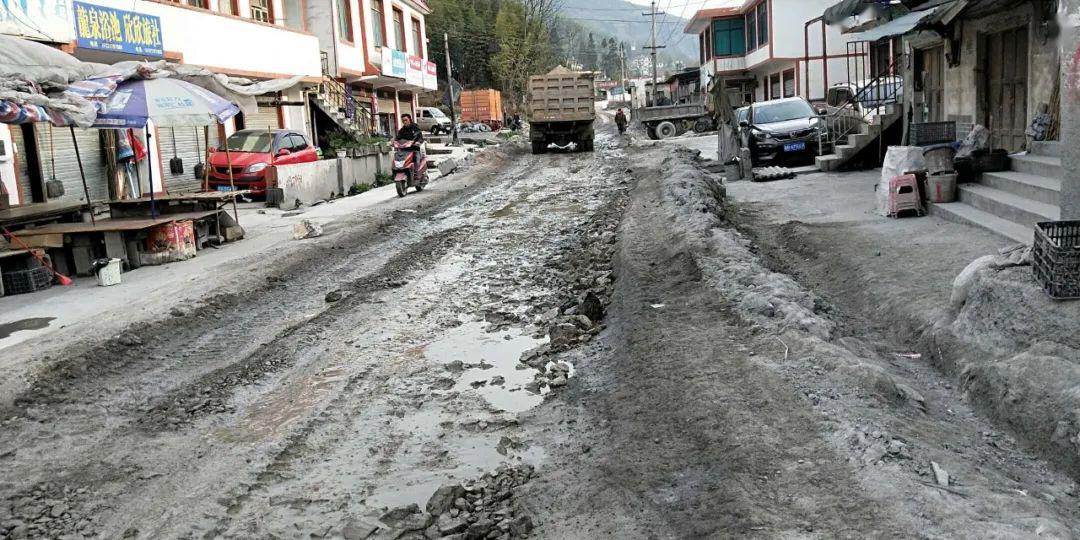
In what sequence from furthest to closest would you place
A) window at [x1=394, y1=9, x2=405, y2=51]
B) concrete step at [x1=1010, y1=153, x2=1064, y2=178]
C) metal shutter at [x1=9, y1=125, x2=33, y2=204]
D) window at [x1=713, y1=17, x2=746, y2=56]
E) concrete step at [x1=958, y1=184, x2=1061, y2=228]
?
1. window at [x1=713, y1=17, x2=746, y2=56]
2. window at [x1=394, y1=9, x2=405, y2=51]
3. metal shutter at [x1=9, y1=125, x2=33, y2=204]
4. concrete step at [x1=1010, y1=153, x2=1064, y2=178]
5. concrete step at [x1=958, y1=184, x2=1061, y2=228]

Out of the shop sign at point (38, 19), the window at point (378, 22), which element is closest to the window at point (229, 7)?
the shop sign at point (38, 19)

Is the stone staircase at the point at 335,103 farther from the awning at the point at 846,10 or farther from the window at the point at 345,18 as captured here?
the awning at the point at 846,10

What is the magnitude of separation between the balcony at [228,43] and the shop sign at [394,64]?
9930 mm

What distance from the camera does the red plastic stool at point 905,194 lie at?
11062mm

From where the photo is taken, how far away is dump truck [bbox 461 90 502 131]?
6612 centimetres

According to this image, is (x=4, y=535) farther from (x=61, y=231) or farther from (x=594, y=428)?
(x=61, y=231)

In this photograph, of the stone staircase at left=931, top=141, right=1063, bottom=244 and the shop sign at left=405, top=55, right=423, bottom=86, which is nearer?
the stone staircase at left=931, top=141, right=1063, bottom=244

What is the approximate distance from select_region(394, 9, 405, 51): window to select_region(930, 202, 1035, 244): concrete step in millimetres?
35694

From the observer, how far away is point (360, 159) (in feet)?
72.0

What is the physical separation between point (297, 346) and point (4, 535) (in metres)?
3.12

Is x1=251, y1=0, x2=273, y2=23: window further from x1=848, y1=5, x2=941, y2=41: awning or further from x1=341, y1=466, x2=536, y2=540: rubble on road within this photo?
x1=341, y1=466, x2=536, y2=540: rubble on road

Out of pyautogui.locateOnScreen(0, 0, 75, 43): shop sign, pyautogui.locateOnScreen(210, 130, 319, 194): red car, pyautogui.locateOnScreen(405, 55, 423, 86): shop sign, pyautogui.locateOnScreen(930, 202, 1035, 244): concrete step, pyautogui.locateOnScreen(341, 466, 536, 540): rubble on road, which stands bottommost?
pyautogui.locateOnScreen(341, 466, 536, 540): rubble on road

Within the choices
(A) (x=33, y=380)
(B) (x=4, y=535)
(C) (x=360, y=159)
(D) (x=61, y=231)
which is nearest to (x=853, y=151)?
(C) (x=360, y=159)

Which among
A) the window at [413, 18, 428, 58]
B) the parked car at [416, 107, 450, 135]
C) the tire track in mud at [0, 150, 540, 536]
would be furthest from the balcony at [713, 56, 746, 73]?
the tire track in mud at [0, 150, 540, 536]
